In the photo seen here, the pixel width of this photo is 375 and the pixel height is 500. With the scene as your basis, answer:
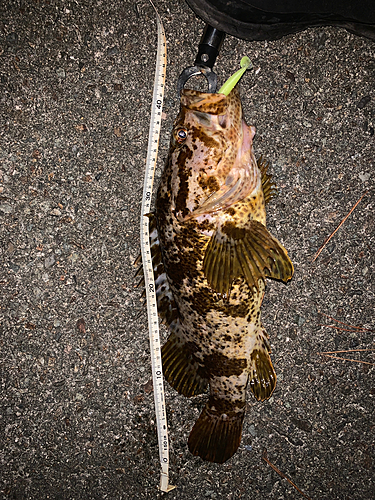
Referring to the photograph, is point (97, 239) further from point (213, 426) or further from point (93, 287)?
point (213, 426)

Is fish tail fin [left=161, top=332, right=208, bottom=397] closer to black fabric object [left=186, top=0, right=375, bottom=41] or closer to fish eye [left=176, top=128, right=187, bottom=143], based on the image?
fish eye [left=176, top=128, right=187, bottom=143]

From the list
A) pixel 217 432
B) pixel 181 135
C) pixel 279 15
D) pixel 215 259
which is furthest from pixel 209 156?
pixel 217 432

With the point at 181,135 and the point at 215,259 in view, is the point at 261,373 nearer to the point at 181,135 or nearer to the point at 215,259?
the point at 215,259

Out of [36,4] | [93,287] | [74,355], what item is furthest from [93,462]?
[36,4]

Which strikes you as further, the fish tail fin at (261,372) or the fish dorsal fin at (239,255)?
the fish tail fin at (261,372)

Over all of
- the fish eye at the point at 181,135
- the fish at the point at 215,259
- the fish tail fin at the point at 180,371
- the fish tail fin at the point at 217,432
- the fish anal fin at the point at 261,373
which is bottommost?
the fish tail fin at the point at 217,432

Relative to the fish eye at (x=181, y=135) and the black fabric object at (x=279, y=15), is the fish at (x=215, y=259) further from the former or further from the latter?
the black fabric object at (x=279, y=15)

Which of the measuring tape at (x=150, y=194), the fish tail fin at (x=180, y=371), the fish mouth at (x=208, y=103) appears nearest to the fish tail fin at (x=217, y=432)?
the fish tail fin at (x=180, y=371)

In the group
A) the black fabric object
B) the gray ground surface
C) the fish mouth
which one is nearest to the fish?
the fish mouth
